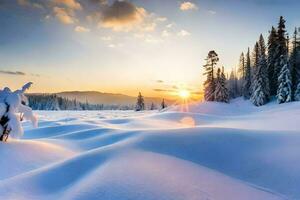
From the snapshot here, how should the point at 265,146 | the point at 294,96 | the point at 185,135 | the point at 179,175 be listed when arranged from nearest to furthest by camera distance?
the point at 179,175
the point at 265,146
the point at 185,135
the point at 294,96

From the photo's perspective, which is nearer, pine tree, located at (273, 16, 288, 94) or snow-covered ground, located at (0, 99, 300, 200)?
snow-covered ground, located at (0, 99, 300, 200)

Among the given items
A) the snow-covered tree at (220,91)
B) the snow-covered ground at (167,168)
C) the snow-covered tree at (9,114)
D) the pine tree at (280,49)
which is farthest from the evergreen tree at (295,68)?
the snow-covered tree at (9,114)

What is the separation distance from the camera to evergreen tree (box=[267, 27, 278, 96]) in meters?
44.4

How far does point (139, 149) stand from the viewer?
338 inches

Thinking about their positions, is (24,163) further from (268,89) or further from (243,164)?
(268,89)

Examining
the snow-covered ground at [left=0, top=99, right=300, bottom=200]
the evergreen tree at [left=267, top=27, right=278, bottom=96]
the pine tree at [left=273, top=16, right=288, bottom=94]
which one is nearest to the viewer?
the snow-covered ground at [left=0, top=99, right=300, bottom=200]

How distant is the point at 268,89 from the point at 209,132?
36979mm

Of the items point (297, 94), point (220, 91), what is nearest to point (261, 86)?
point (297, 94)

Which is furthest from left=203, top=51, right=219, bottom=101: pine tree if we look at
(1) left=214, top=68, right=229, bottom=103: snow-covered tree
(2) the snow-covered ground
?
(2) the snow-covered ground

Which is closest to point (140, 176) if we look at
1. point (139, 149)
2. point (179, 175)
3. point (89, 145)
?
point (179, 175)

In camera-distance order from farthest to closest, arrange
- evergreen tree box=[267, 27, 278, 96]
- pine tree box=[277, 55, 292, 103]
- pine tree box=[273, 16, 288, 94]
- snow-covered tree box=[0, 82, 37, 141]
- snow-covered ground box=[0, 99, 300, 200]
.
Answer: evergreen tree box=[267, 27, 278, 96] < pine tree box=[273, 16, 288, 94] < pine tree box=[277, 55, 292, 103] < snow-covered tree box=[0, 82, 37, 141] < snow-covered ground box=[0, 99, 300, 200]

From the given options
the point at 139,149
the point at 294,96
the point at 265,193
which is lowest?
the point at 265,193

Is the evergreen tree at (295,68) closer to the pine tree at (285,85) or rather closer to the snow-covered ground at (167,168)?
the pine tree at (285,85)

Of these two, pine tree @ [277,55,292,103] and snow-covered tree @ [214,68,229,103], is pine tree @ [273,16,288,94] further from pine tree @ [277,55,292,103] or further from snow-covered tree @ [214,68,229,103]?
snow-covered tree @ [214,68,229,103]
